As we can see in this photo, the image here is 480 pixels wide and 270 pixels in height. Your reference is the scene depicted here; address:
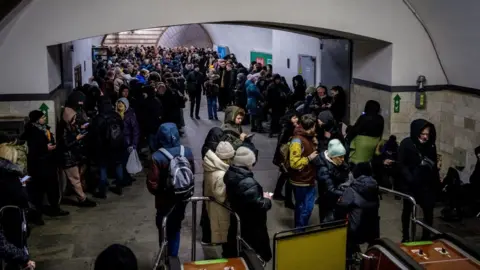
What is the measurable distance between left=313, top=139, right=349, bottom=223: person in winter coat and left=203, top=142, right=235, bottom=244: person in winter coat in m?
1.00

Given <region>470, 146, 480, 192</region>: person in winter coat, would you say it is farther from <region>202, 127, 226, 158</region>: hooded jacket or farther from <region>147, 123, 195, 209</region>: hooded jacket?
<region>147, 123, 195, 209</region>: hooded jacket

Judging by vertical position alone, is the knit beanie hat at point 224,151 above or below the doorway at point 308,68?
below

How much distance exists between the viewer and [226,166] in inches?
253

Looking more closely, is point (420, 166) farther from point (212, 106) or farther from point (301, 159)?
point (212, 106)

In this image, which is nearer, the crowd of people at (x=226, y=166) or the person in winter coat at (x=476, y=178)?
the crowd of people at (x=226, y=166)

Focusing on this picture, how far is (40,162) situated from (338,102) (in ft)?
19.3

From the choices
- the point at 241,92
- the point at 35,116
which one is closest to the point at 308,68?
the point at 241,92

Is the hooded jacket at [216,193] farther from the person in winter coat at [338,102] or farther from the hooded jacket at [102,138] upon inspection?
the person in winter coat at [338,102]

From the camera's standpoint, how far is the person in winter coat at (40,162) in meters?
7.95

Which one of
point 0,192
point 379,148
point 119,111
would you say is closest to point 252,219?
point 0,192

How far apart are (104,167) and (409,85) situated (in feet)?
17.4

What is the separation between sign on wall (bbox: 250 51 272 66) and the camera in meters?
20.9

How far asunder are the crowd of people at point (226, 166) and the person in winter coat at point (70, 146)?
0.05 ft

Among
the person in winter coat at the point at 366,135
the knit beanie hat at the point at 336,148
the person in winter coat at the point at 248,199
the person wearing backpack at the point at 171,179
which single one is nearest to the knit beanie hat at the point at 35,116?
the person wearing backpack at the point at 171,179
